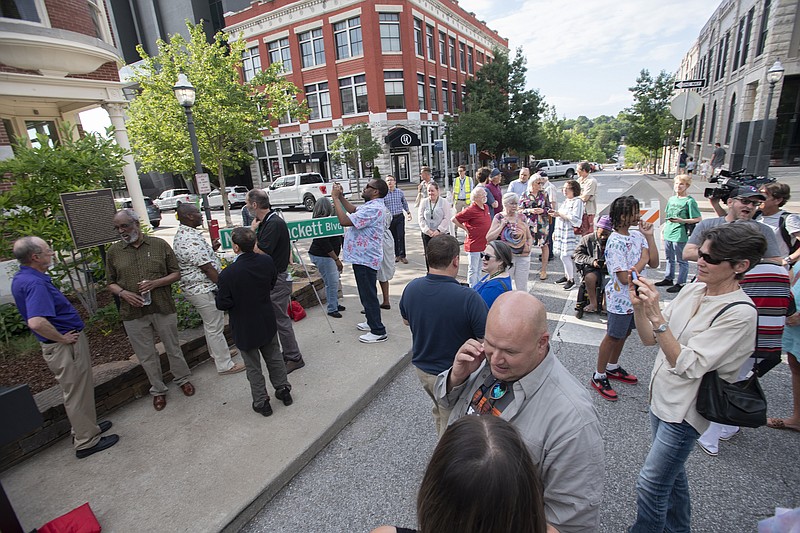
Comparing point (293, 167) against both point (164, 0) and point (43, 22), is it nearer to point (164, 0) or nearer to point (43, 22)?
point (164, 0)

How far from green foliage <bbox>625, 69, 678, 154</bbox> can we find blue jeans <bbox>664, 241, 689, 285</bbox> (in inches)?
1199

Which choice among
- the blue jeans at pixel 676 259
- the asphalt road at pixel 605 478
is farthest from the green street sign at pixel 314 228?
the blue jeans at pixel 676 259

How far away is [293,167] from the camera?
115ft

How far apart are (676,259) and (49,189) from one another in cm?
968

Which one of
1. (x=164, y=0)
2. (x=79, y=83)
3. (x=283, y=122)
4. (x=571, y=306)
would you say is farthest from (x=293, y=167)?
(x=571, y=306)

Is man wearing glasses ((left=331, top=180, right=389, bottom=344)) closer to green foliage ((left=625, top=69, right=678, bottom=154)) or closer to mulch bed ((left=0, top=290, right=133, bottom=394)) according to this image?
mulch bed ((left=0, top=290, right=133, bottom=394))

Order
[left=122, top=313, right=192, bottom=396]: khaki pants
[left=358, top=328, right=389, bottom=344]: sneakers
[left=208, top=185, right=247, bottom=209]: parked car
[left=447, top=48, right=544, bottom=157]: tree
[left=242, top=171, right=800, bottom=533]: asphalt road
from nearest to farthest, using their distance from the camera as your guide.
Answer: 1. [left=242, top=171, right=800, bottom=533]: asphalt road
2. [left=122, top=313, right=192, bottom=396]: khaki pants
3. [left=358, top=328, right=389, bottom=344]: sneakers
4. [left=208, top=185, right=247, bottom=209]: parked car
5. [left=447, top=48, right=544, bottom=157]: tree

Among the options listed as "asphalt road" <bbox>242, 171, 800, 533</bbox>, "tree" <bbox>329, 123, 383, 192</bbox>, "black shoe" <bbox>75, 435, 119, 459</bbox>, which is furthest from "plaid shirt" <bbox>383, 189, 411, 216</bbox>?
"tree" <bbox>329, 123, 383, 192</bbox>

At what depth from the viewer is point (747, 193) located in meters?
3.93

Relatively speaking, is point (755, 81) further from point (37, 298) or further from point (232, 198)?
point (232, 198)

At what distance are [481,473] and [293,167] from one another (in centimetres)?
3678

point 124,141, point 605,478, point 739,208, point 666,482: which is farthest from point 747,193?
point 124,141

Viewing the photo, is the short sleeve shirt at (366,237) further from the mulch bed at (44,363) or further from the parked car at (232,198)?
the parked car at (232,198)

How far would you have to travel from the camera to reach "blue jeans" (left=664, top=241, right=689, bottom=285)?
6.50m
